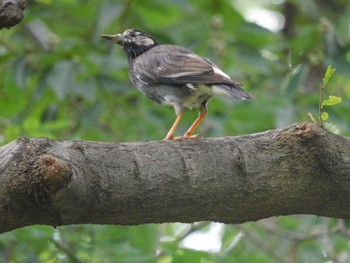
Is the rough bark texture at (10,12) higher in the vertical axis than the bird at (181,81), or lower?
higher

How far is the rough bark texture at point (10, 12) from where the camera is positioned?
4629 mm

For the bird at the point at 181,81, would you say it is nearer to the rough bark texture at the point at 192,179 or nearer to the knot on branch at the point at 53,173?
the rough bark texture at the point at 192,179

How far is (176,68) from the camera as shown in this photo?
6.12 m

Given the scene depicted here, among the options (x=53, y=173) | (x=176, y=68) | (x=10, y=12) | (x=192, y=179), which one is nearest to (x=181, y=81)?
(x=176, y=68)

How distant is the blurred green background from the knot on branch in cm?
358

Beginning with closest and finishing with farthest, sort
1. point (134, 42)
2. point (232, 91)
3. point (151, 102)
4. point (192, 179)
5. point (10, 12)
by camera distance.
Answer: point (192, 179) < point (10, 12) < point (232, 91) < point (134, 42) < point (151, 102)

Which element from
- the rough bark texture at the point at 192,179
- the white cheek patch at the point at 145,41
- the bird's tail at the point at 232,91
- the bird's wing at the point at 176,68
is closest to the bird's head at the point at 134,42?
the white cheek patch at the point at 145,41

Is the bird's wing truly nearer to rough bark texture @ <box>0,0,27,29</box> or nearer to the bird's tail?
the bird's tail

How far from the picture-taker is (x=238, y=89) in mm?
5691

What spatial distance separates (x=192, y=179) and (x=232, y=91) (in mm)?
1568

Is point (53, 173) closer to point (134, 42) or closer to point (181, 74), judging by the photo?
point (181, 74)

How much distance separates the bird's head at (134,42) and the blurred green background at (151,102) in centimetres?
52

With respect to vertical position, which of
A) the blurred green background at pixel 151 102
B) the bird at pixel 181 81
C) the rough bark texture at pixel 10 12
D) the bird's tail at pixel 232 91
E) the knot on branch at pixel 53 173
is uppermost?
the rough bark texture at pixel 10 12

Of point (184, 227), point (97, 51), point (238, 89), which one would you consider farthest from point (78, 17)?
point (238, 89)
